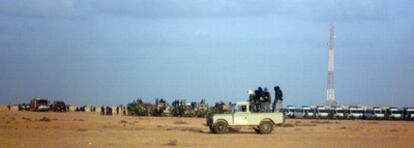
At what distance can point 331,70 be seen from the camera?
88.8m

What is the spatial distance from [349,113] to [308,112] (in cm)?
467

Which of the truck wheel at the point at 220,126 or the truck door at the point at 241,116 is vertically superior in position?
the truck door at the point at 241,116

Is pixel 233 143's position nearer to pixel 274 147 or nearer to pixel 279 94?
pixel 274 147

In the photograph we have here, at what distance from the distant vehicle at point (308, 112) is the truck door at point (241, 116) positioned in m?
48.0

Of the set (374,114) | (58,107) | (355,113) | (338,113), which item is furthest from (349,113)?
(58,107)

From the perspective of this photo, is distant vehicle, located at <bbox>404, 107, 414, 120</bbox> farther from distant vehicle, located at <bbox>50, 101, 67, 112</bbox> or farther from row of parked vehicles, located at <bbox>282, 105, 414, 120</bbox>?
distant vehicle, located at <bbox>50, 101, 67, 112</bbox>

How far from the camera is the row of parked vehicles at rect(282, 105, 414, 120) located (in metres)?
88.2

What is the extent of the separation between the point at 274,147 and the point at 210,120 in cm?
1283

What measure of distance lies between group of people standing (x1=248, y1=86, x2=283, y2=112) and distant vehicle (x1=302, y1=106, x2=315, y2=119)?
155 feet

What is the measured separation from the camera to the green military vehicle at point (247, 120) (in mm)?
41500

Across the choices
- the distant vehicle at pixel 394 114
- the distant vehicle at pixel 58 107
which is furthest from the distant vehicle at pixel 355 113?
the distant vehicle at pixel 58 107

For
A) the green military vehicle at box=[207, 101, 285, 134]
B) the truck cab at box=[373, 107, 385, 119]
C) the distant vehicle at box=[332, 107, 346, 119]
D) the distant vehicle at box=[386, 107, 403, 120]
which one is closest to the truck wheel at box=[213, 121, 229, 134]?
the green military vehicle at box=[207, 101, 285, 134]

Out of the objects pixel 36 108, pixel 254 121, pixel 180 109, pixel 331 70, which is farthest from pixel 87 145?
pixel 36 108

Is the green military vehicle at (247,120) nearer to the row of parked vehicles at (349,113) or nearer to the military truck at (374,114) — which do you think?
the row of parked vehicles at (349,113)
